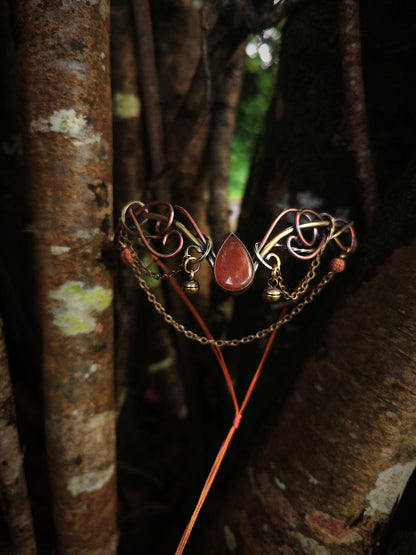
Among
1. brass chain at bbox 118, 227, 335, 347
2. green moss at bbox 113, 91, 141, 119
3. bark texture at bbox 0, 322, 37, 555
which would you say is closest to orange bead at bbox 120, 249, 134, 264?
brass chain at bbox 118, 227, 335, 347

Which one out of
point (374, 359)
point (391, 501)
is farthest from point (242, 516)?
point (374, 359)

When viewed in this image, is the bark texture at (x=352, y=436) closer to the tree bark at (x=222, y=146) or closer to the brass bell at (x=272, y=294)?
Answer: the brass bell at (x=272, y=294)

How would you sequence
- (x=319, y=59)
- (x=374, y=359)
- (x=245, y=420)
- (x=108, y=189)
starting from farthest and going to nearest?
(x=245, y=420)
(x=319, y=59)
(x=108, y=189)
(x=374, y=359)

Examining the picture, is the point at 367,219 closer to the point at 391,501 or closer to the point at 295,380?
the point at 295,380

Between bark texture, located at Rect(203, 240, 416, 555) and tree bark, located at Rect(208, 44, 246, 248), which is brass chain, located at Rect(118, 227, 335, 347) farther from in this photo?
tree bark, located at Rect(208, 44, 246, 248)

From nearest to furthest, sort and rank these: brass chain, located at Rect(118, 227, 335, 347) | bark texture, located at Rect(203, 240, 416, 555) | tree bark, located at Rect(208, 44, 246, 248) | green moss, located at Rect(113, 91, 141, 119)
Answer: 1. bark texture, located at Rect(203, 240, 416, 555)
2. brass chain, located at Rect(118, 227, 335, 347)
3. green moss, located at Rect(113, 91, 141, 119)
4. tree bark, located at Rect(208, 44, 246, 248)
